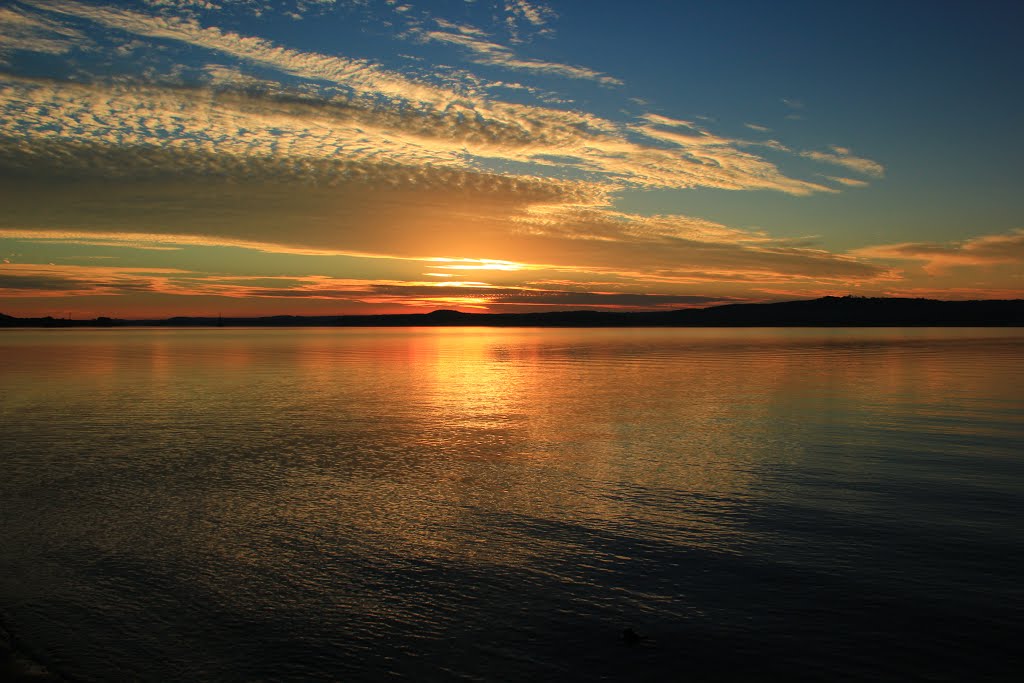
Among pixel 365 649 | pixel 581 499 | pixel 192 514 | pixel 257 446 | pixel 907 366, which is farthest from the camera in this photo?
pixel 907 366

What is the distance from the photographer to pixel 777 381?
5025 centimetres

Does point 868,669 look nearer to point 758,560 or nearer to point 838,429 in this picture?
point 758,560

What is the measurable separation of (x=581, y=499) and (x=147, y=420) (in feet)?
73.9

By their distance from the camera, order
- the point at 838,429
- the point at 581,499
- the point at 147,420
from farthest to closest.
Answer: the point at 147,420 < the point at 838,429 < the point at 581,499

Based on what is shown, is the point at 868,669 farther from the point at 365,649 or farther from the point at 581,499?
the point at 581,499

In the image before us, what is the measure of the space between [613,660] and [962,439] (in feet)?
72.4

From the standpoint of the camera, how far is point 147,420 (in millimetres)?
31562

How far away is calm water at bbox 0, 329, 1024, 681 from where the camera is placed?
1004 centimetres

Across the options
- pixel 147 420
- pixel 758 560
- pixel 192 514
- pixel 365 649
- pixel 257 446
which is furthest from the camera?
pixel 147 420

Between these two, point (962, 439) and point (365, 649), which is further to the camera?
point (962, 439)

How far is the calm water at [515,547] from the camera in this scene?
10039 millimetres

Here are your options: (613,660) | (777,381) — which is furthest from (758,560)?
(777,381)

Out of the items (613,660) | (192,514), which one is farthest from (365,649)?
(192,514)

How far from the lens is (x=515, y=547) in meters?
14.4
